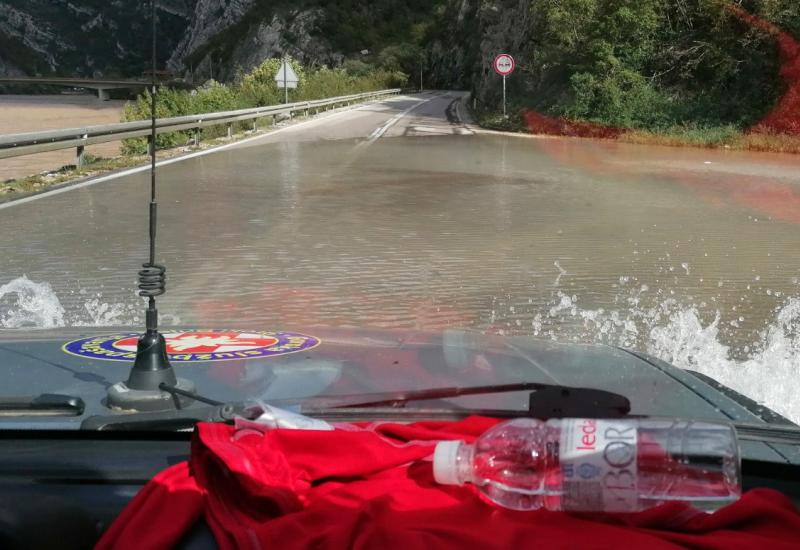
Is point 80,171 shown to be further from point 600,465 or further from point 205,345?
point 600,465

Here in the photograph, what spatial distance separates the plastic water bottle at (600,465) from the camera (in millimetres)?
1764

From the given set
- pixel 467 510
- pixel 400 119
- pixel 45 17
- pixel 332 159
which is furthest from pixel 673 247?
pixel 45 17

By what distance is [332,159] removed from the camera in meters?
20.3

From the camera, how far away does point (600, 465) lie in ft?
5.77

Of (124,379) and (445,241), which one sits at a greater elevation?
(124,379)

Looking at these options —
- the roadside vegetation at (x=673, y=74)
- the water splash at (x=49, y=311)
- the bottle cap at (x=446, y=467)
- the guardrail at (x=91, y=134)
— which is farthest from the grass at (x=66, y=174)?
the roadside vegetation at (x=673, y=74)

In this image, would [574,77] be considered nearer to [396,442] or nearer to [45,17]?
[396,442]

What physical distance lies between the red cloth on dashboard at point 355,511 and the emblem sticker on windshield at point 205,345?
1.18 metres

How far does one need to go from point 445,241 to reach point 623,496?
8.51 metres

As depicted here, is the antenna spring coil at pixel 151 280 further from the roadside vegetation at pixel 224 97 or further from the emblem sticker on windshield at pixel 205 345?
the roadside vegetation at pixel 224 97

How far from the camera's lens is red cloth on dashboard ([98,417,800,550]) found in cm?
169

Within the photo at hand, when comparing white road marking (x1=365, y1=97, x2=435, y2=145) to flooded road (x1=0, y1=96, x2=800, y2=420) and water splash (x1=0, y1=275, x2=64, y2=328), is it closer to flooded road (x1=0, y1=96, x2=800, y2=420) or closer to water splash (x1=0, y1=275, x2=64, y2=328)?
flooded road (x1=0, y1=96, x2=800, y2=420)

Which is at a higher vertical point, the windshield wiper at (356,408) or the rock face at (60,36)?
Answer: the rock face at (60,36)

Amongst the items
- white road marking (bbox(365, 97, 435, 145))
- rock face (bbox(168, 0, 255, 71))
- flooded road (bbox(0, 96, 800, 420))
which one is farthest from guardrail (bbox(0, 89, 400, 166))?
rock face (bbox(168, 0, 255, 71))
